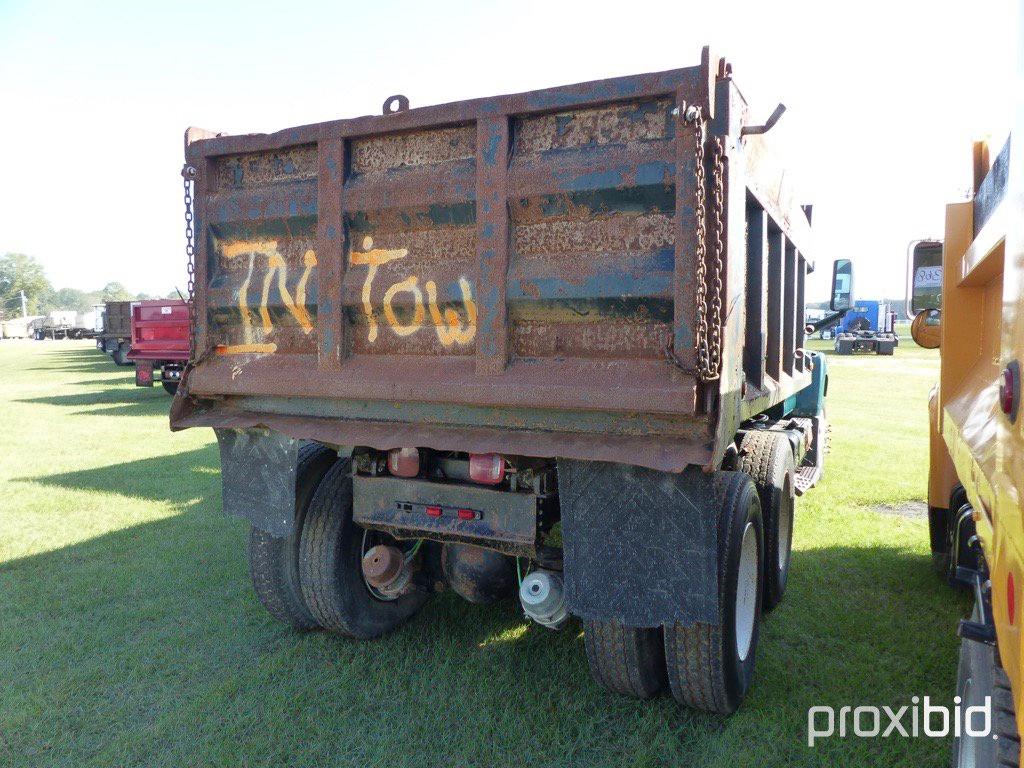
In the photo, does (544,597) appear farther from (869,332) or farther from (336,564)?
(869,332)

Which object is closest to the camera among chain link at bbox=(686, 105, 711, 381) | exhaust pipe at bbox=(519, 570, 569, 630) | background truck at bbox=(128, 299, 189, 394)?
chain link at bbox=(686, 105, 711, 381)

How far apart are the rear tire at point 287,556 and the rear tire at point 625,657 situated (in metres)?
1.64

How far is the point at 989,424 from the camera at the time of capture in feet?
6.80

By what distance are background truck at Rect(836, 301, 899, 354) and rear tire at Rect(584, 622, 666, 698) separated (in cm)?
2649

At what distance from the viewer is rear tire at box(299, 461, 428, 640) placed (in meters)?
3.63

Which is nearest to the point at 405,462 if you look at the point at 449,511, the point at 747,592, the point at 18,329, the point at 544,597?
the point at 449,511

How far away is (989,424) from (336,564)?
2924 mm

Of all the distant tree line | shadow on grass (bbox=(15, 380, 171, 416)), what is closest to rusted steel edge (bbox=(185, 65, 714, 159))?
shadow on grass (bbox=(15, 380, 171, 416))

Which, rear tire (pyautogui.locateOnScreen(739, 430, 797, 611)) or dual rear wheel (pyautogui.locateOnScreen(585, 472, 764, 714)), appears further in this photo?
rear tire (pyautogui.locateOnScreen(739, 430, 797, 611))

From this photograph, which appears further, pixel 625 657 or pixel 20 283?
pixel 20 283

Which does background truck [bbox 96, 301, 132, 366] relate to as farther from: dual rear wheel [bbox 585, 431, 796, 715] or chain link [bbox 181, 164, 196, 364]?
dual rear wheel [bbox 585, 431, 796, 715]

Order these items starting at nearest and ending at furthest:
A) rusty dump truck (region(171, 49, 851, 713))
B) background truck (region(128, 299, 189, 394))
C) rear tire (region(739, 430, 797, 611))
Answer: rusty dump truck (region(171, 49, 851, 713))
rear tire (region(739, 430, 797, 611))
background truck (region(128, 299, 189, 394))

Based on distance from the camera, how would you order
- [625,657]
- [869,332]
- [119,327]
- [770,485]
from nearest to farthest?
[625,657]
[770,485]
[119,327]
[869,332]

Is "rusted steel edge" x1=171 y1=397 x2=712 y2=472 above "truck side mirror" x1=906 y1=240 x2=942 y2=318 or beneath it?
beneath
